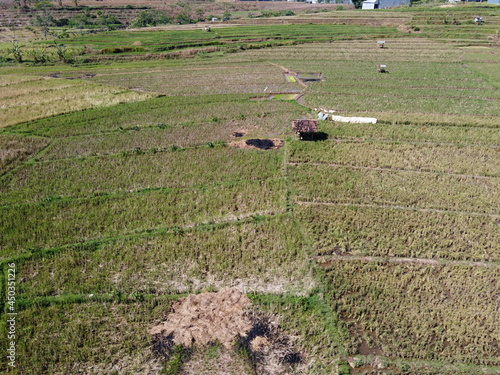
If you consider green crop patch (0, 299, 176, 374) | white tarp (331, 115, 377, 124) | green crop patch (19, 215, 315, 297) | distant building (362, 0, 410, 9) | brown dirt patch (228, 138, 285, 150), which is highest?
distant building (362, 0, 410, 9)

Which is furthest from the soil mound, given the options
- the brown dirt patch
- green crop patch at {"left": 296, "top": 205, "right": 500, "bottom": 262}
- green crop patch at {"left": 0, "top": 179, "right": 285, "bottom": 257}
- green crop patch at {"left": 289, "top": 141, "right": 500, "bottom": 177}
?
the brown dirt patch

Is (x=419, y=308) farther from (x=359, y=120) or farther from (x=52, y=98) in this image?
(x=52, y=98)

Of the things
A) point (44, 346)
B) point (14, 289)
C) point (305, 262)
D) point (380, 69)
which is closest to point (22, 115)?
point (14, 289)

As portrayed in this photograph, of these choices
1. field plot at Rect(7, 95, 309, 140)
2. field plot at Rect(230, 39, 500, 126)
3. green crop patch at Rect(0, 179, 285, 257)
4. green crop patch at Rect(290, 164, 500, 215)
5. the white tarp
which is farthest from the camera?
field plot at Rect(230, 39, 500, 126)

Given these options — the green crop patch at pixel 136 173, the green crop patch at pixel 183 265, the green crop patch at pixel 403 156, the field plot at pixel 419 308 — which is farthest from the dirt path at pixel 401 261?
the green crop patch at pixel 403 156

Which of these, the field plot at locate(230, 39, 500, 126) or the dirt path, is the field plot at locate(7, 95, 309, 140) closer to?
the field plot at locate(230, 39, 500, 126)

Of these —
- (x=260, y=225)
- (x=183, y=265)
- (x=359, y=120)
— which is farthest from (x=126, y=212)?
(x=359, y=120)
